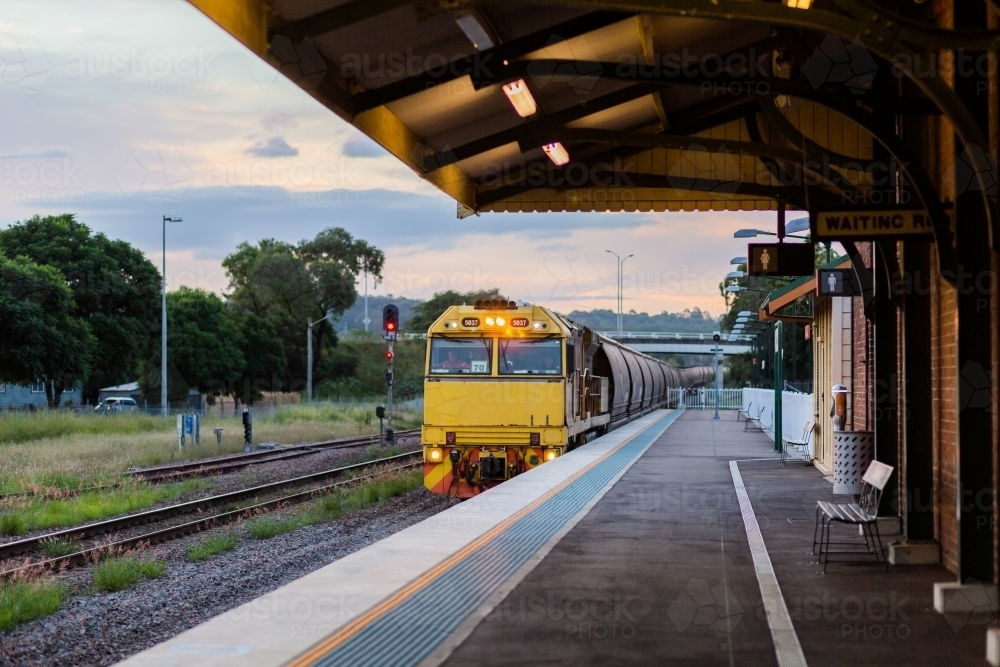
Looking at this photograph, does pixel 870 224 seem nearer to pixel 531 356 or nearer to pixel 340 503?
pixel 531 356

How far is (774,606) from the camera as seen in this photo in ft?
24.1

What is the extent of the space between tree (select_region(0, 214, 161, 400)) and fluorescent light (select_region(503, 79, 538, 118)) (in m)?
43.1

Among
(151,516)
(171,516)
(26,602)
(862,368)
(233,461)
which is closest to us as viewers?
(26,602)

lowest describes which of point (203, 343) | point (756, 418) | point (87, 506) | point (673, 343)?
point (87, 506)

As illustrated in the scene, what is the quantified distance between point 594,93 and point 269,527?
6843 mm

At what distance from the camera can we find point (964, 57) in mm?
7441

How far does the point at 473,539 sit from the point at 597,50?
459 centimetres

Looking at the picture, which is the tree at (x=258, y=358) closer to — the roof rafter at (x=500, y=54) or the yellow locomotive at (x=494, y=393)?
the yellow locomotive at (x=494, y=393)

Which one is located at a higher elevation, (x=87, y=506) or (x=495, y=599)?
(x=495, y=599)

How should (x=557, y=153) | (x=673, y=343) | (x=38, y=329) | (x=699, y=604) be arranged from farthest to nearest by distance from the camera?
(x=673, y=343) → (x=38, y=329) → (x=557, y=153) → (x=699, y=604)

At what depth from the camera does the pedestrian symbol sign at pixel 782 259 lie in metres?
11.2

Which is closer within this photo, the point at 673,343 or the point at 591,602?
the point at 591,602

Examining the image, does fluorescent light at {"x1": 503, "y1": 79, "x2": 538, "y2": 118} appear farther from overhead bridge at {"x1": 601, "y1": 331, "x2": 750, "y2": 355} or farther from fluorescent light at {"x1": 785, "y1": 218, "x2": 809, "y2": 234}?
overhead bridge at {"x1": 601, "y1": 331, "x2": 750, "y2": 355}

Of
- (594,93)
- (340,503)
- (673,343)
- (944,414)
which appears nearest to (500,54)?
(594,93)
